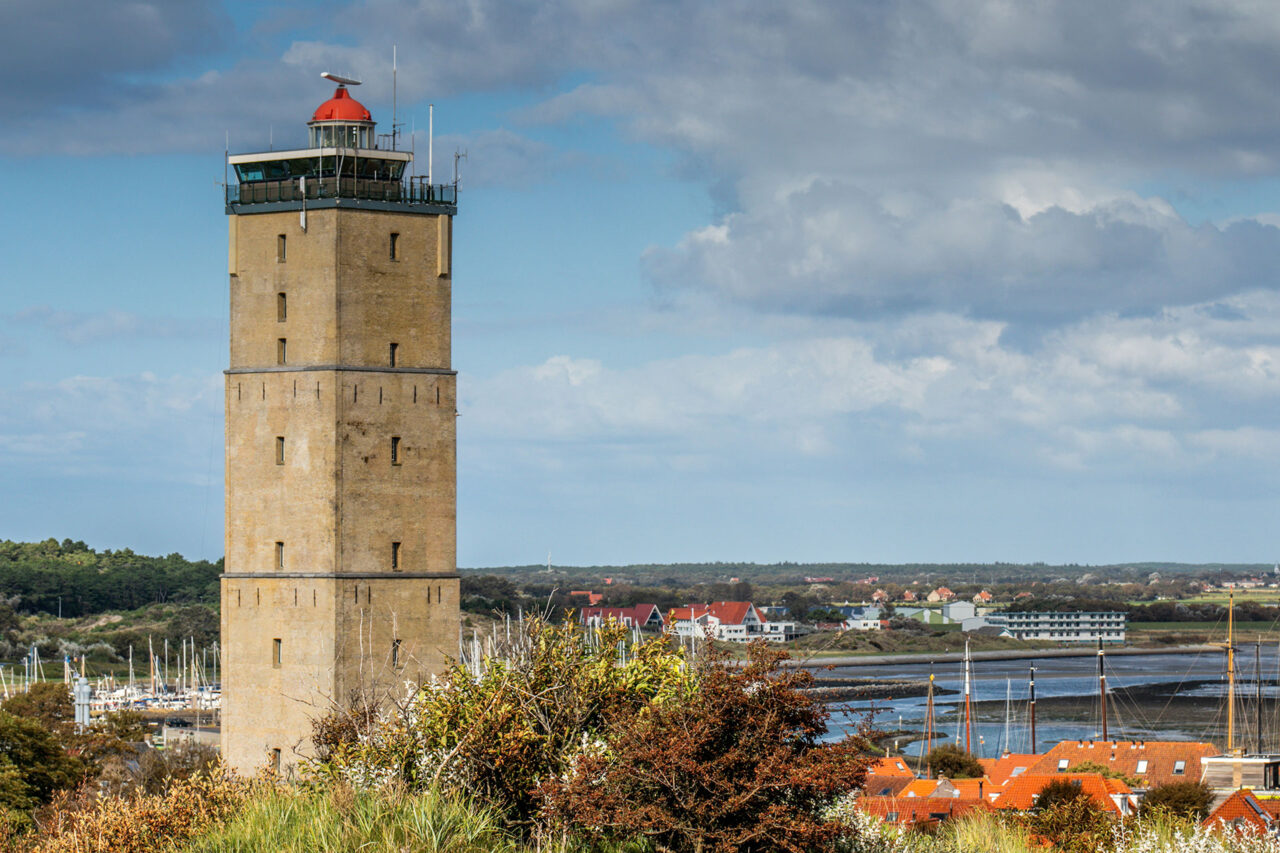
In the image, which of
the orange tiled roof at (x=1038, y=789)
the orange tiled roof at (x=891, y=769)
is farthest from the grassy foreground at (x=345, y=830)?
the orange tiled roof at (x=891, y=769)

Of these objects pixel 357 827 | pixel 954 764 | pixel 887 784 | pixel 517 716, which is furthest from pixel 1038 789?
pixel 357 827

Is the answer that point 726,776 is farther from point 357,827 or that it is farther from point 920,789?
point 920,789

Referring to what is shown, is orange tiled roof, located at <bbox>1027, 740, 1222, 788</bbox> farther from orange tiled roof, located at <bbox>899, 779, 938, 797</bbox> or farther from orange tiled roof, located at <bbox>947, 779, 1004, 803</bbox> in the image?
orange tiled roof, located at <bbox>899, 779, 938, 797</bbox>

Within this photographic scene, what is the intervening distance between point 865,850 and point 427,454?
18057 millimetres

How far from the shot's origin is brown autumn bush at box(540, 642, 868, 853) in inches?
700

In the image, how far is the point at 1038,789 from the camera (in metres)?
48.6

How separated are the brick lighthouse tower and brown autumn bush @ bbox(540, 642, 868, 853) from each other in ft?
→ 55.1

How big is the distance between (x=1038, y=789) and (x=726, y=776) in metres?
32.9

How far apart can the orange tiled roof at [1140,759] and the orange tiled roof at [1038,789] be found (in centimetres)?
490

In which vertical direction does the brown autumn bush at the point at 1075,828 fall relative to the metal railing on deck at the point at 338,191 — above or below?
below

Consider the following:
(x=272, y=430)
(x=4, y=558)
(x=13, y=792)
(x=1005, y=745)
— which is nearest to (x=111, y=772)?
(x=13, y=792)

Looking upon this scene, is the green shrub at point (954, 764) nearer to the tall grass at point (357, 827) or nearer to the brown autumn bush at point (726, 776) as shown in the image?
the brown autumn bush at point (726, 776)

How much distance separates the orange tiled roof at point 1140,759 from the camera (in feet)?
186

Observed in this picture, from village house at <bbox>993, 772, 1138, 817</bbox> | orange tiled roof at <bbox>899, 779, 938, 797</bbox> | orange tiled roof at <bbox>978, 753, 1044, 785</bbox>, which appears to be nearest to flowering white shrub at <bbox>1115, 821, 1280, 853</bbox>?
village house at <bbox>993, 772, 1138, 817</bbox>
